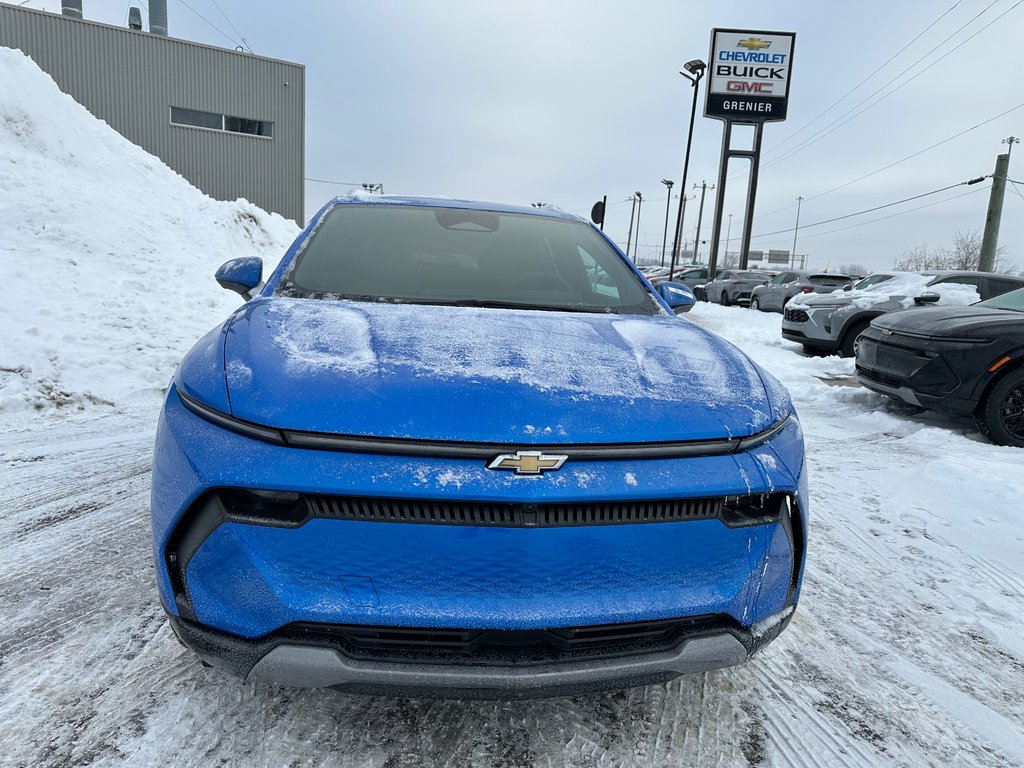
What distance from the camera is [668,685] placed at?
1.92 meters

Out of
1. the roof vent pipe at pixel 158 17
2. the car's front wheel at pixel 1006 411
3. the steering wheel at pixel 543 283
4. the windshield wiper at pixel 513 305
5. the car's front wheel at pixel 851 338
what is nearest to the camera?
the windshield wiper at pixel 513 305

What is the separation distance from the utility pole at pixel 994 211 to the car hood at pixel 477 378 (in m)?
28.5

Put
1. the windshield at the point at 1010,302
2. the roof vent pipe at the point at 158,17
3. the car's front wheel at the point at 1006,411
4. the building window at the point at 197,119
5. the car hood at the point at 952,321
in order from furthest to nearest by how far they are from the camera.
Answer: the roof vent pipe at the point at 158,17 < the building window at the point at 197,119 < the windshield at the point at 1010,302 < the car hood at the point at 952,321 < the car's front wheel at the point at 1006,411

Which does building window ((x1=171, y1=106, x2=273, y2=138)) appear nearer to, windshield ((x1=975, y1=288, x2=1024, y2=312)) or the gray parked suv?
the gray parked suv

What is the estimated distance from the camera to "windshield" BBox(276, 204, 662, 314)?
95.6 inches

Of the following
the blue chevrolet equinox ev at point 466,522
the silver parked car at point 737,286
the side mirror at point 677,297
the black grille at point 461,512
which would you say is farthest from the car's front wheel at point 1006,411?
the silver parked car at point 737,286

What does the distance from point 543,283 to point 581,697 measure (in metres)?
1.61

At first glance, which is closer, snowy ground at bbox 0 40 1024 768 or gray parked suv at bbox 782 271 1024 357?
snowy ground at bbox 0 40 1024 768

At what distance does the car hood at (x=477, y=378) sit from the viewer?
4.70 feet

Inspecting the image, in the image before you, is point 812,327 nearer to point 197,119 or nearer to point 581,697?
point 581,697

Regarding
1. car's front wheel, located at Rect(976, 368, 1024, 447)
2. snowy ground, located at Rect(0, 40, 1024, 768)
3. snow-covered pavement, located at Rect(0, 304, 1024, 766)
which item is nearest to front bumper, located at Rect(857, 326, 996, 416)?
car's front wheel, located at Rect(976, 368, 1024, 447)

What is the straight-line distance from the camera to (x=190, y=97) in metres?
20.5

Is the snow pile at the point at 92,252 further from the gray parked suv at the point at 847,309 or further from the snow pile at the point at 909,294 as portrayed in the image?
the snow pile at the point at 909,294

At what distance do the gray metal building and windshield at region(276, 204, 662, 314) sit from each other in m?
21.2
